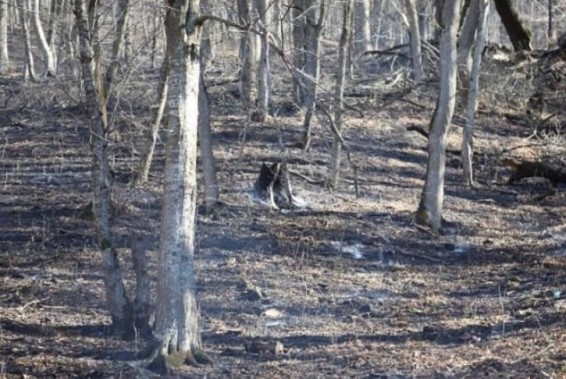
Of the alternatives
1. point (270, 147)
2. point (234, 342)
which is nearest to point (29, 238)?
point (234, 342)

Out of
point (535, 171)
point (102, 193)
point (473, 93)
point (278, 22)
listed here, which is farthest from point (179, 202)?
point (535, 171)

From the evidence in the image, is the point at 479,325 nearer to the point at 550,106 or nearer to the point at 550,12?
the point at 550,106

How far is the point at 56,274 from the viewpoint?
13.8m

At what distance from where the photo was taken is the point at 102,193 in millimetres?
10586

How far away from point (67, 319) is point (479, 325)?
481cm

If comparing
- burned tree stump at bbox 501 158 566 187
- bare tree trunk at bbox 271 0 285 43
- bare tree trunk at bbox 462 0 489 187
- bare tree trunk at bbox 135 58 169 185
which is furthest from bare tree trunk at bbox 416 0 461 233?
burned tree stump at bbox 501 158 566 187

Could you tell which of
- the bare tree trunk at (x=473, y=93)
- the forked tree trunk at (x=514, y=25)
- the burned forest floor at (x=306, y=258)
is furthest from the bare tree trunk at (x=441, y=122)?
the forked tree trunk at (x=514, y=25)

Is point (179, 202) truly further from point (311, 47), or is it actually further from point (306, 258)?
point (311, 47)

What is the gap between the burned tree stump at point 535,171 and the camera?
21.8 metres

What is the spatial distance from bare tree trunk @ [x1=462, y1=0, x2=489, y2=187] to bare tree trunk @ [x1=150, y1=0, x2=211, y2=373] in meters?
11.3

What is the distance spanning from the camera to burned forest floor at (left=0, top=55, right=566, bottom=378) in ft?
34.4

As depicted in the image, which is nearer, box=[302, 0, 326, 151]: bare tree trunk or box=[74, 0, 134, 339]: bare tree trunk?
box=[74, 0, 134, 339]: bare tree trunk

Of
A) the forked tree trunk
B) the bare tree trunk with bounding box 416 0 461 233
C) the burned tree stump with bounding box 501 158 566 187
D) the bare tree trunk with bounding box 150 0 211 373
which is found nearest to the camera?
the bare tree trunk with bounding box 150 0 211 373

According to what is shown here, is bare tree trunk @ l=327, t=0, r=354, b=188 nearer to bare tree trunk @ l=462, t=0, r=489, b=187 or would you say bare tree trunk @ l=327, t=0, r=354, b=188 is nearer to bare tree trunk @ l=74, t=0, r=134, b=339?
bare tree trunk @ l=462, t=0, r=489, b=187
